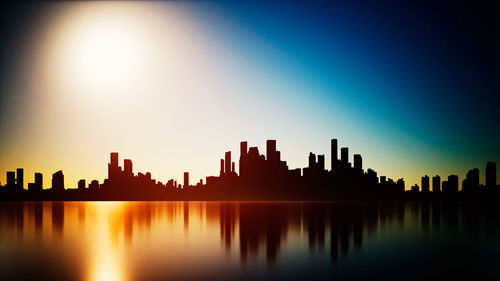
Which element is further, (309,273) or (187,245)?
(187,245)

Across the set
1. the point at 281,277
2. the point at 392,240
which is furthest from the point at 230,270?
the point at 392,240

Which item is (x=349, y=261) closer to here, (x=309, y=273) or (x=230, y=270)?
(x=309, y=273)

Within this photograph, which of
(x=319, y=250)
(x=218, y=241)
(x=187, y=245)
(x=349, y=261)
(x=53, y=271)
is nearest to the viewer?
(x=53, y=271)

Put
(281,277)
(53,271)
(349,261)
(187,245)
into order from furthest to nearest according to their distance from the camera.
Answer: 1. (187,245)
2. (349,261)
3. (53,271)
4. (281,277)

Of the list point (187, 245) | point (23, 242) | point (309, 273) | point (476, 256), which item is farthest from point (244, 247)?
point (23, 242)

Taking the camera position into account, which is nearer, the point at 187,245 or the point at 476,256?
the point at 476,256

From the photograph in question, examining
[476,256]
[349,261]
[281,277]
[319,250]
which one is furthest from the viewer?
[319,250]

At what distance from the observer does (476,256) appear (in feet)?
149

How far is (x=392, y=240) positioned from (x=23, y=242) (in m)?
56.1

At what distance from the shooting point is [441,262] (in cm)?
4066

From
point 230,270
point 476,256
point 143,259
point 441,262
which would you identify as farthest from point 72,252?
point 476,256

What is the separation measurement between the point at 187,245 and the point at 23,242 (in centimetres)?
2532

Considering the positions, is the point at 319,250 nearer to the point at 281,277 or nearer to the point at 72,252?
the point at 281,277

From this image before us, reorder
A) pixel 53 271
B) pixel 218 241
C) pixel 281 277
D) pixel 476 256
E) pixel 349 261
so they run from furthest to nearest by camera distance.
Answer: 1. pixel 218 241
2. pixel 476 256
3. pixel 349 261
4. pixel 53 271
5. pixel 281 277
